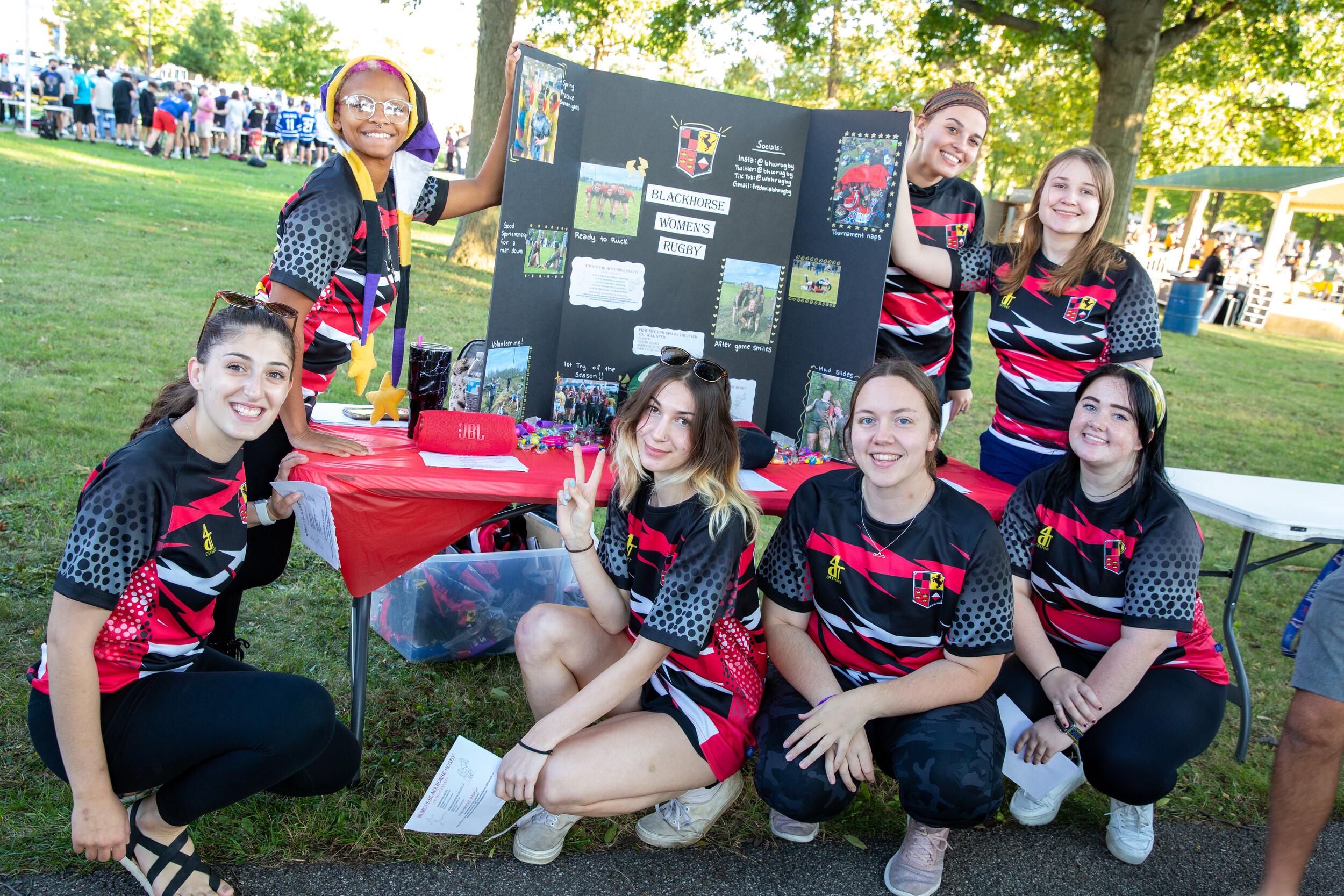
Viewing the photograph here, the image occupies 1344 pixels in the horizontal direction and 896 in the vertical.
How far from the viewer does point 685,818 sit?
239cm

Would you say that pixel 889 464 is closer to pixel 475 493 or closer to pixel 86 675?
pixel 475 493

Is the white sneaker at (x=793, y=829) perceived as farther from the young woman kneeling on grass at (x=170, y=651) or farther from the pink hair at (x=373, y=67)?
the pink hair at (x=373, y=67)

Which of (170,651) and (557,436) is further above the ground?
(557,436)

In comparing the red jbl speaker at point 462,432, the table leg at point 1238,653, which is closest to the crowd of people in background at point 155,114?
the red jbl speaker at point 462,432

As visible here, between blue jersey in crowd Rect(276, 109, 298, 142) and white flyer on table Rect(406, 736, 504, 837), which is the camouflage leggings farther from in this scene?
blue jersey in crowd Rect(276, 109, 298, 142)

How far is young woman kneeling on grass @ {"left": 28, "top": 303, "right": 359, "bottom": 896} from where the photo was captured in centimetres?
173

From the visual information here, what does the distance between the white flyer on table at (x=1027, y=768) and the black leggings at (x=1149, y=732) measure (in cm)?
4

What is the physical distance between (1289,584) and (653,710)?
14.0 ft

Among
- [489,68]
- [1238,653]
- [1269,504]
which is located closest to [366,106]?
[1269,504]

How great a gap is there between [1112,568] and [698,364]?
1.31 m

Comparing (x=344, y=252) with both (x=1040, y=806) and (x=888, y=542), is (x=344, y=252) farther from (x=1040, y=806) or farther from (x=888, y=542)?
(x=1040, y=806)

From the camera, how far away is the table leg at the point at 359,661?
8.08 feet

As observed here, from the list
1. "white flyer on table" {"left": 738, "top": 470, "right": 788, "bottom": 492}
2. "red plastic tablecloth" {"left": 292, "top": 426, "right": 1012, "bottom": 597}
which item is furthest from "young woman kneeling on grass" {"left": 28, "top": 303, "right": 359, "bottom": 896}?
"white flyer on table" {"left": 738, "top": 470, "right": 788, "bottom": 492}

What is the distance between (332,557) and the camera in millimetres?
2293
